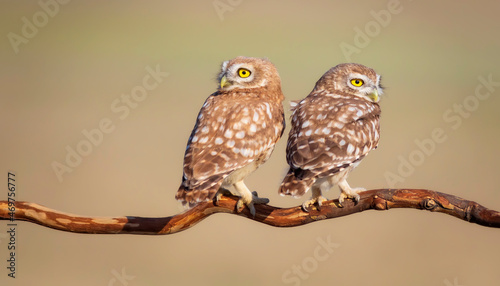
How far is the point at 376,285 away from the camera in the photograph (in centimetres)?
1072

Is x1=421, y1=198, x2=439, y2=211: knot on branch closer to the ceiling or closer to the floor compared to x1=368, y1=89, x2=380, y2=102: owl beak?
closer to the floor

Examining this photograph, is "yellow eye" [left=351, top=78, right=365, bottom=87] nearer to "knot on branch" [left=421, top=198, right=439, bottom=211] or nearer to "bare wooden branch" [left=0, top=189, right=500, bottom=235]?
"bare wooden branch" [left=0, top=189, right=500, bottom=235]

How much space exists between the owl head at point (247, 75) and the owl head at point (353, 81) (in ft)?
1.28

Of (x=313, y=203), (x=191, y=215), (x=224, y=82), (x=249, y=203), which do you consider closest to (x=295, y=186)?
(x=313, y=203)

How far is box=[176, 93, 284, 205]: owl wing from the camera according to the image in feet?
12.7

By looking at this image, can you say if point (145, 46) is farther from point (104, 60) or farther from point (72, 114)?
point (72, 114)

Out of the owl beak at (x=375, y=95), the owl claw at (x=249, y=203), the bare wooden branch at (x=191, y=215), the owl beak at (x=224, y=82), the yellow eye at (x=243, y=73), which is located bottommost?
the bare wooden branch at (x=191, y=215)

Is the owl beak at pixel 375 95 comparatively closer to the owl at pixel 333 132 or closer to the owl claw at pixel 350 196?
the owl at pixel 333 132

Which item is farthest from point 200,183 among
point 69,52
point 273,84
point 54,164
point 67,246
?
point 69,52

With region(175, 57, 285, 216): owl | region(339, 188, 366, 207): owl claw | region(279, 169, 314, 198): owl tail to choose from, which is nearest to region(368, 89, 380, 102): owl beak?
region(175, 57, 285, 216): owl

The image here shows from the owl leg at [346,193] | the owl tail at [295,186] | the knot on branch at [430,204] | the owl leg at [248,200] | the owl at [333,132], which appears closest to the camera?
the knot on branch at [430,204]

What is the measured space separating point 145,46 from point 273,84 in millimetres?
19355

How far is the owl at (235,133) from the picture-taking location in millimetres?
3908

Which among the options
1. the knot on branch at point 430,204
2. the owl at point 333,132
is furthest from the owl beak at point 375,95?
the knot on branch at point 430,204
